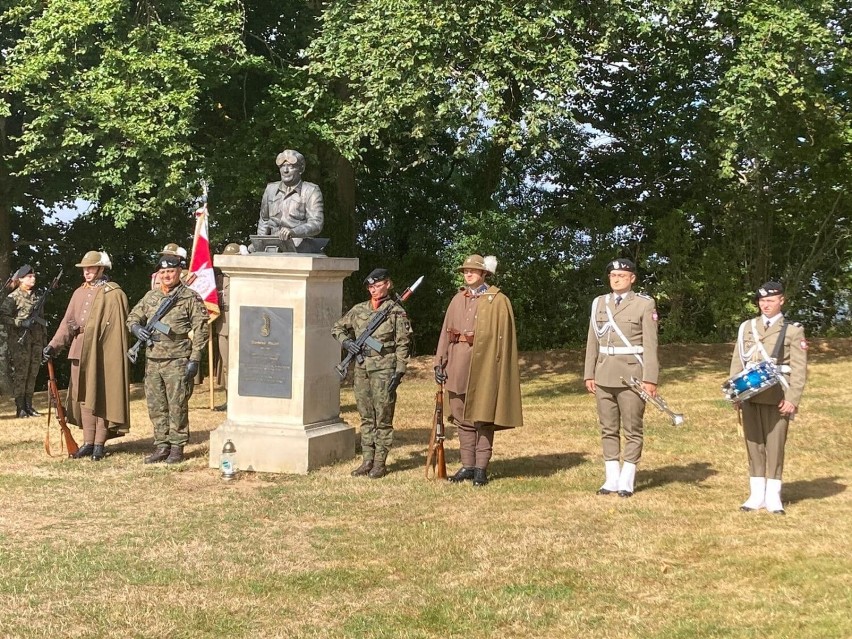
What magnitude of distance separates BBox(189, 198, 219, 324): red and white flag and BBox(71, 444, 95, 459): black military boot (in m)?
4.66

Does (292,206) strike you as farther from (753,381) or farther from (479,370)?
(753,381)

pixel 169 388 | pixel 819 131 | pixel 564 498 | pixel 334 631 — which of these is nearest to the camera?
pixel 334 631

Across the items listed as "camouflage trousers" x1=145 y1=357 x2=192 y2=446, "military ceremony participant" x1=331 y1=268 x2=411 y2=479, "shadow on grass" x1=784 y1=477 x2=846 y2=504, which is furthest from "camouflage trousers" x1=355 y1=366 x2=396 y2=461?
"shadow on grass" x1=784 y1=477 x2=846 y2=504

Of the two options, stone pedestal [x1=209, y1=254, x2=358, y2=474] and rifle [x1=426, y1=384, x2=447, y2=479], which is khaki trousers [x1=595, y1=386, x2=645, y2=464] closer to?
rifle [x1=426, y1=384, x2=447, y2=479]

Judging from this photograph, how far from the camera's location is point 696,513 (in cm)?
941

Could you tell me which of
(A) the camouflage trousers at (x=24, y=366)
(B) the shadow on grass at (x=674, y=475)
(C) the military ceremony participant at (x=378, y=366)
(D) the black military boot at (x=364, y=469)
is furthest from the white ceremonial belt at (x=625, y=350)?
(A) the camouflage trousers at (x=24, y=366)

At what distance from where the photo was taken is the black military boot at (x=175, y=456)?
1179 centimetres

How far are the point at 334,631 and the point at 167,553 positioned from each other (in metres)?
2.14

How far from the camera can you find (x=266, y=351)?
1142 centimetres

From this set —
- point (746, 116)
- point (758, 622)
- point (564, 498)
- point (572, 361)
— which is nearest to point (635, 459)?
point (564, 498)

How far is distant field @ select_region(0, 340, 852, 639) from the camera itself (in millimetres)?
6664

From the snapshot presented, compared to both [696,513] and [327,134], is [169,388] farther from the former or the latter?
[327,134]

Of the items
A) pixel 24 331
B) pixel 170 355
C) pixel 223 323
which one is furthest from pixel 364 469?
pixel 24 331

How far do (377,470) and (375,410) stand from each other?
22.7 inches
